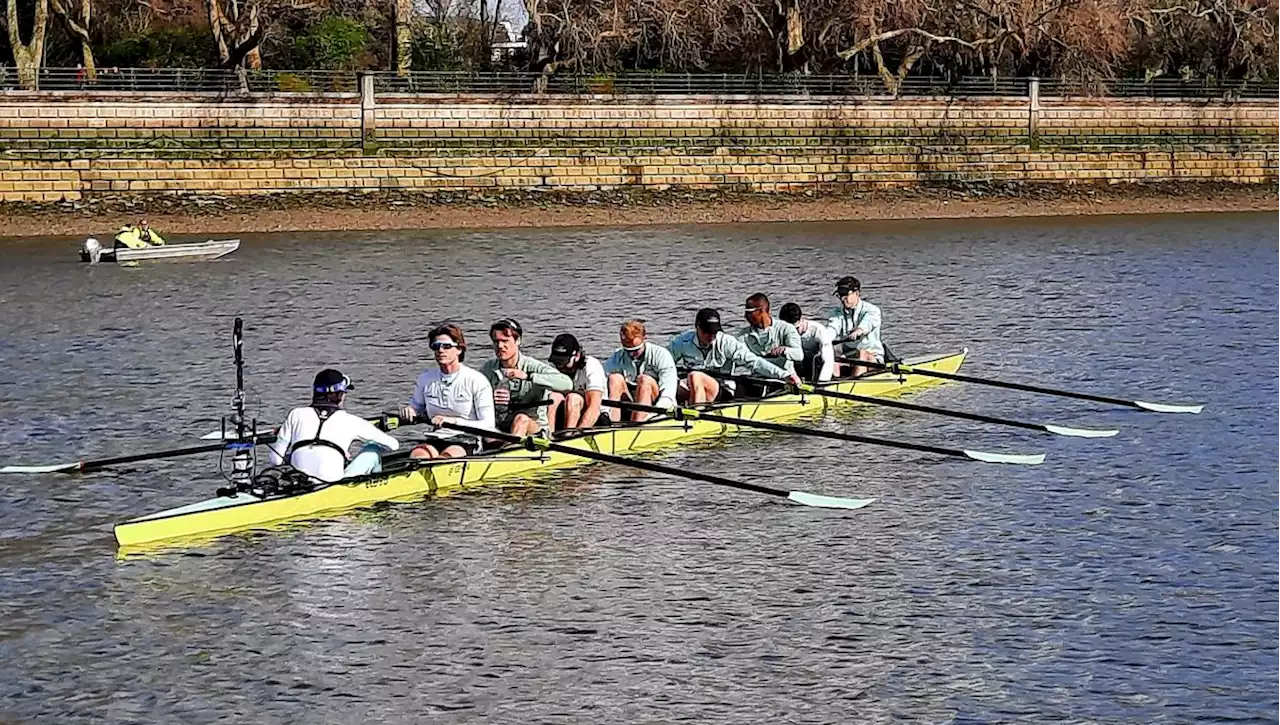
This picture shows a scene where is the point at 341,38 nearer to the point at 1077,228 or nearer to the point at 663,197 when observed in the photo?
the point at 663,197

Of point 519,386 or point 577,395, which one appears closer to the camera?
point 519,386

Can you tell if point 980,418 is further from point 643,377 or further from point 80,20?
point 80,20

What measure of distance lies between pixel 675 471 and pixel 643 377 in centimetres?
198

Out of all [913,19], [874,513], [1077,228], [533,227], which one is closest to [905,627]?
[874,513]

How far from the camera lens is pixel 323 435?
45.9 ft

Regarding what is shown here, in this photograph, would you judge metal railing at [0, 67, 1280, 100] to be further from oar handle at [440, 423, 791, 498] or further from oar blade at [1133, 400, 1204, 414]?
oar handle at [440, 423, 791, 498]

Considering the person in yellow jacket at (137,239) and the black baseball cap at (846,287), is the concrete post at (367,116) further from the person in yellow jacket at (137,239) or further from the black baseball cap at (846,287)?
the black baseball cap at (846,287)

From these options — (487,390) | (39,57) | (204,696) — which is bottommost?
(204,696)

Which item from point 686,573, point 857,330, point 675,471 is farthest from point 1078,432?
point 686,573

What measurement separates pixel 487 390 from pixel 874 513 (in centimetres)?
330

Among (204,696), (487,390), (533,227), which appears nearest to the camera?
(204,696)

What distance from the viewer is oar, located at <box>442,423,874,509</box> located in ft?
49.1

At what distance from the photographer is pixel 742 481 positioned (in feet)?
52.1

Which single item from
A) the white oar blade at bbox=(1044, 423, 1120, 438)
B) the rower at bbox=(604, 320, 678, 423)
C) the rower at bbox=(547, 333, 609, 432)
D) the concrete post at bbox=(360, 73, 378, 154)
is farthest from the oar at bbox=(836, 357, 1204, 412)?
the concrete post at bbox=(360, 73, 378, 154)
